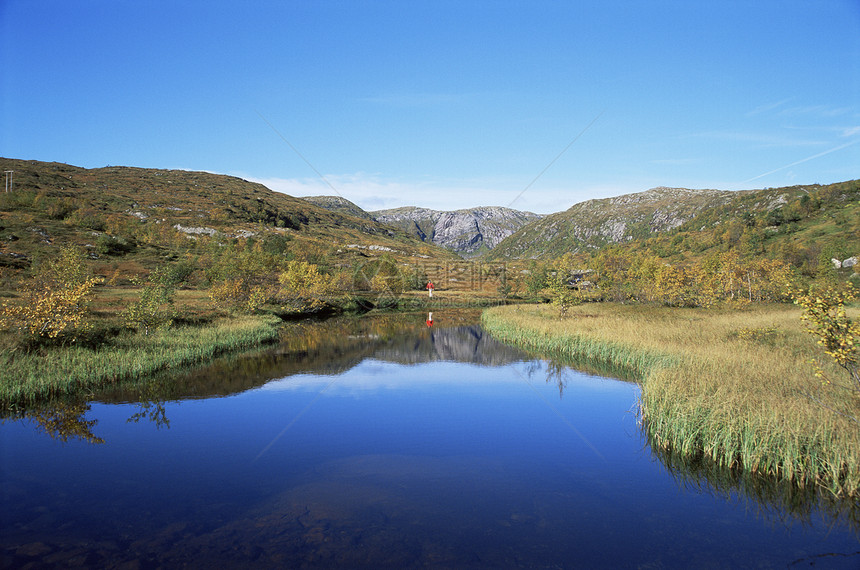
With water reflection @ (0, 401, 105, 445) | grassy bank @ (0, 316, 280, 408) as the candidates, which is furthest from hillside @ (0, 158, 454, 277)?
water reflection @ (0, 401, 105, 445)

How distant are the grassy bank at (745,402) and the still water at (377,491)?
714 millimetres

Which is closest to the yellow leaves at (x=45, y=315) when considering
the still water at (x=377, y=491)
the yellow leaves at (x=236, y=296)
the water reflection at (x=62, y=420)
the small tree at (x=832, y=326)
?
the still water at (x=377, y=491)

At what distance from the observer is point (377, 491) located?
11234mm

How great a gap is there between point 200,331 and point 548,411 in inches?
891

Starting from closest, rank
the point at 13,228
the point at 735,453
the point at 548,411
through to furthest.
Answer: the point at 735,453 < the point at 548,411 < the point at 13,228

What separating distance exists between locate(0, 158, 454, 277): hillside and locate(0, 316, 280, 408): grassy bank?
36.5 m

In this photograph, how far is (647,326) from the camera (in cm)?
3042

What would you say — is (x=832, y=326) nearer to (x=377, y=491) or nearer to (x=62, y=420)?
(x=377, y=491)

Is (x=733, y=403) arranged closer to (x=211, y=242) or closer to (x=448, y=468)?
(x=448, y=468)

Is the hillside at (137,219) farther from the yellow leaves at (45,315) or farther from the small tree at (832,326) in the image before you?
the small tree at (832,326)

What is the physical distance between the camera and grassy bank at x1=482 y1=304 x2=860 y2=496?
10.8 metres

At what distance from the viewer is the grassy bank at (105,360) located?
701 inches

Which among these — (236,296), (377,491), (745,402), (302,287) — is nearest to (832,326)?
(745,402)

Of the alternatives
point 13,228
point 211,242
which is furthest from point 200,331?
point 211,242
